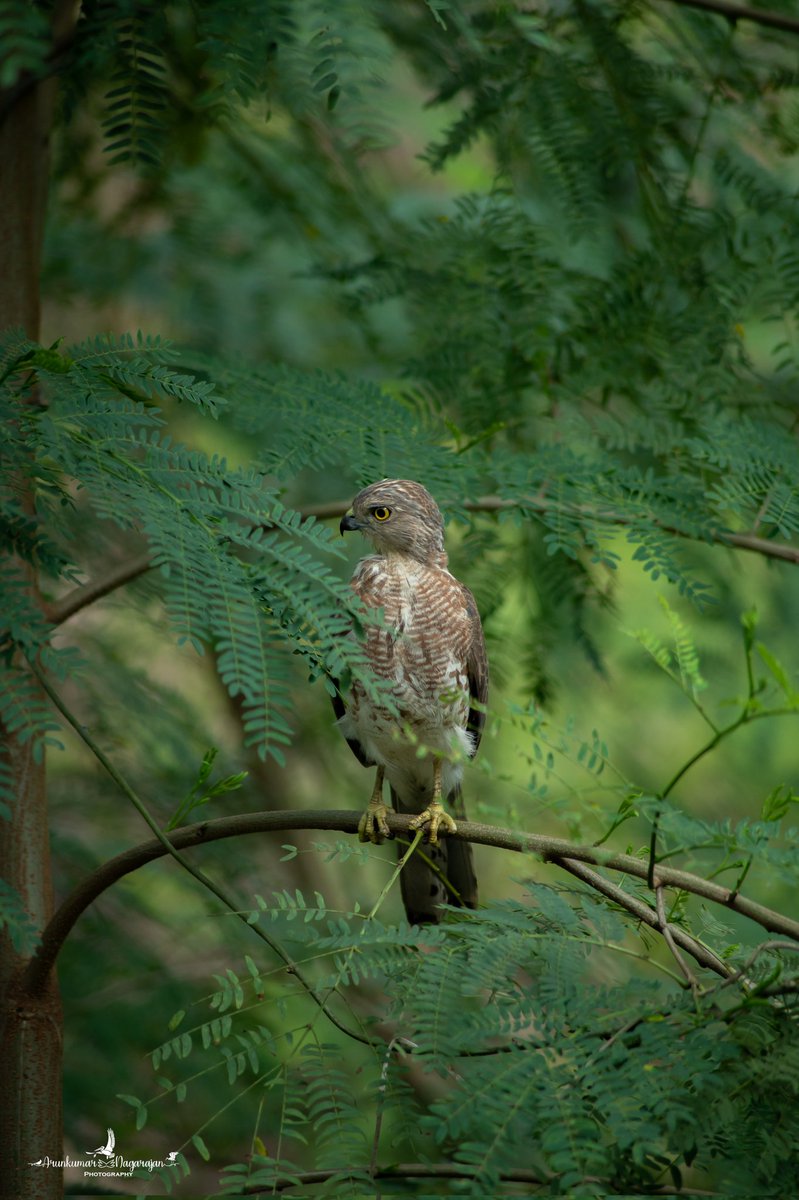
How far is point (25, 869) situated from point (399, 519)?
1563 mm

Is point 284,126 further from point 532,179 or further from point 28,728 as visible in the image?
point 28,728

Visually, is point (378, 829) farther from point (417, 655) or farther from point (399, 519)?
point (399, 519)

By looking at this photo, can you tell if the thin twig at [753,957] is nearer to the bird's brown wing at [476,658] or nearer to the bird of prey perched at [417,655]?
the bird of prey perched at [417,655]

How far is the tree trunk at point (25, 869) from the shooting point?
2686 millimetres

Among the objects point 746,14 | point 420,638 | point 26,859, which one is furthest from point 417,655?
point 746,14

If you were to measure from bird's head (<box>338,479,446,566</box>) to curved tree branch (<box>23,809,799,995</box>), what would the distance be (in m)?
1.24

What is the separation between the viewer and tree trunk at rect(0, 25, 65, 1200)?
106 inches

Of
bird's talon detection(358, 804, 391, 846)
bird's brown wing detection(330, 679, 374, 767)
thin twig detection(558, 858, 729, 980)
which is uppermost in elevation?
thin twig detection(558, 858, 729, 980)

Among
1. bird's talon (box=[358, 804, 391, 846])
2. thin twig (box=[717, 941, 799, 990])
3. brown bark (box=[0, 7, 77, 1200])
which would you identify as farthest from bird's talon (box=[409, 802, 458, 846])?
thin twig (box=[717, 941, 799, 990])

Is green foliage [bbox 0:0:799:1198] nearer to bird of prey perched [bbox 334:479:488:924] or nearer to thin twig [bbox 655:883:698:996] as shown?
thin twig [bbox 655:883:698:996]

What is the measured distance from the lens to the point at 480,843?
8.29 ft

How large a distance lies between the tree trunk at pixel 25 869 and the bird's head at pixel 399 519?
42.5 inches

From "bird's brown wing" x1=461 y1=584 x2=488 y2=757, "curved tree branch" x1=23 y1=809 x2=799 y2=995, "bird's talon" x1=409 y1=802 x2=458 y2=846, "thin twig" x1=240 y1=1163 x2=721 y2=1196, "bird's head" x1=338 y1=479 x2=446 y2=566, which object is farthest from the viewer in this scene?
"bird's brown wing" x1=461 y1=584 x2=488 y2=757

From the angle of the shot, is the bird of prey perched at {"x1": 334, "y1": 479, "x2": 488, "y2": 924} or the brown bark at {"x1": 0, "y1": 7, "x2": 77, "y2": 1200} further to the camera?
the bird of prey perched at {"x1": 334, "y1": 479, "x2": 488, "y2": 924}
